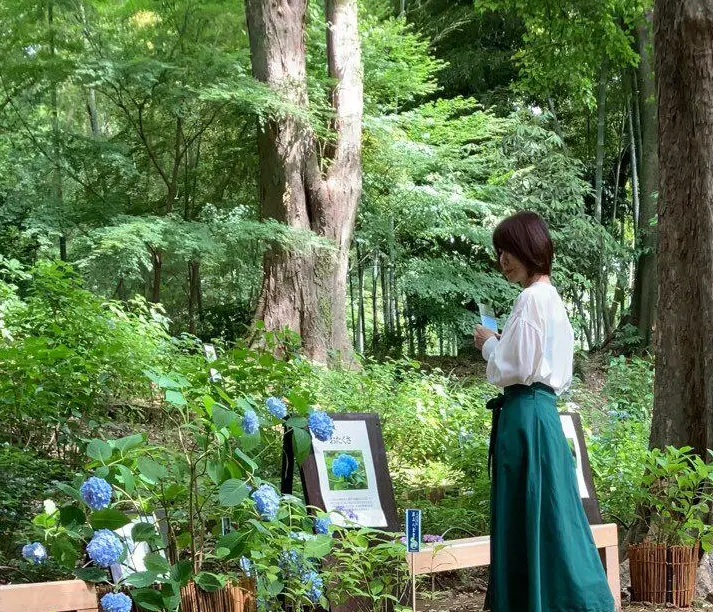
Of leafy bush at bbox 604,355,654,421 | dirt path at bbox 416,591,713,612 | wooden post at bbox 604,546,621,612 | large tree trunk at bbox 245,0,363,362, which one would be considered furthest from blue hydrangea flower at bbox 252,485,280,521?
leafy bush at bbox 604,355,654,421

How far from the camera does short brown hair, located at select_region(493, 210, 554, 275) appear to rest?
8.34ft

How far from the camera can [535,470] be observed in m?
2.52

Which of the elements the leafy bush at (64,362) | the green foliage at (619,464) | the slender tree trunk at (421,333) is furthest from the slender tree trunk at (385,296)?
the leafy bush at (64,362)

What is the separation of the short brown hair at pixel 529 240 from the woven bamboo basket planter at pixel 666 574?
1.62 metres

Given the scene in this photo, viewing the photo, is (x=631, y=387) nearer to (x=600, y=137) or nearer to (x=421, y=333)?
(x=421, y=333)

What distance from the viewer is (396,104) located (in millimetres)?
11617

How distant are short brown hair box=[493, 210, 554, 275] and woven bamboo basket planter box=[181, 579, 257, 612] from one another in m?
1.19

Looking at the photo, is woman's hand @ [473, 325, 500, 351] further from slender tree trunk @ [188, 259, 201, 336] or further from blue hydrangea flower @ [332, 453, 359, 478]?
slender tree trunk @ [188, 259, 201, 336]

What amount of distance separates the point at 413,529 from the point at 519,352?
1.87 feet

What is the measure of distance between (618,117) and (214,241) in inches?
389

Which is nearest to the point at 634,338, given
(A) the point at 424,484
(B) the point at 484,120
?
(B) the point at 484,120

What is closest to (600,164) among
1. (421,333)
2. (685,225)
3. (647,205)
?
(647,205)

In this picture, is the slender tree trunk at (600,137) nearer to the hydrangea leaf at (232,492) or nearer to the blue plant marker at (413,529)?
the blue plant marker at (413,529)

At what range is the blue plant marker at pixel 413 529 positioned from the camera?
2312 mm
